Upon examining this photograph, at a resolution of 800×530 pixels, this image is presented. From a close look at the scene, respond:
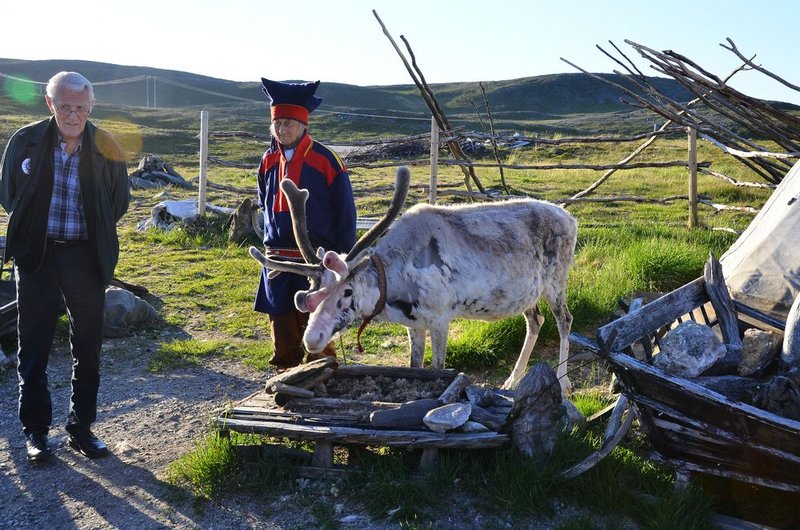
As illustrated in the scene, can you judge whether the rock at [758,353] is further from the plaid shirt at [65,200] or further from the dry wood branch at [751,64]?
the plaid shirt at [65,200]

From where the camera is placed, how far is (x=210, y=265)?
10.5 m

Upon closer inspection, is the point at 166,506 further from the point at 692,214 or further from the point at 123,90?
the point at 123,90

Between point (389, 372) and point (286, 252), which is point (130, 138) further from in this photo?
point (389, 372)

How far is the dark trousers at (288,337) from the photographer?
17.8ft

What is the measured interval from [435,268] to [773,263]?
244 cm

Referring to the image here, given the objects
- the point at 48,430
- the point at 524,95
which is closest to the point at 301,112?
the point at 48,430

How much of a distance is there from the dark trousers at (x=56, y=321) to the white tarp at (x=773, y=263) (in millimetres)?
4488

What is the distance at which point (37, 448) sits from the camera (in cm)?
467

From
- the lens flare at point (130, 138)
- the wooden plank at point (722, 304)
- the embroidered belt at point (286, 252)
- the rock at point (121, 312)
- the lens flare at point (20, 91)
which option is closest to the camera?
the wooden plank at point (722, 304)

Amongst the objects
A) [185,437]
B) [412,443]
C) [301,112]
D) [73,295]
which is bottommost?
[185,437]

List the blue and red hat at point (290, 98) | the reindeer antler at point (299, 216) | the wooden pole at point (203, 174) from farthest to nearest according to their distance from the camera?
the wooden pole at point (203, 174) < the blue and red hat at point (290, 98) < the reindeer antler at point (299, 216)

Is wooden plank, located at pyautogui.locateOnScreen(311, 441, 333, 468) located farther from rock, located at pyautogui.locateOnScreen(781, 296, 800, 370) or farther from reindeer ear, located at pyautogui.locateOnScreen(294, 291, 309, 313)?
rock, located at pyautogui.locateOnScreen(781, 296, 800, 370)

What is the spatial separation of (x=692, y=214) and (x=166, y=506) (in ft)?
30.9

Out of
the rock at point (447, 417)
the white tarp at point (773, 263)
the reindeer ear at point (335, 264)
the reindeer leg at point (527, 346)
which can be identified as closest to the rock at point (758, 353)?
the white tarp at point (773, 263)
